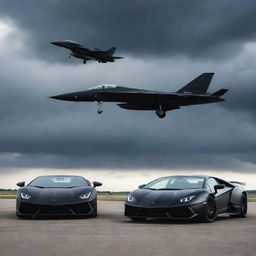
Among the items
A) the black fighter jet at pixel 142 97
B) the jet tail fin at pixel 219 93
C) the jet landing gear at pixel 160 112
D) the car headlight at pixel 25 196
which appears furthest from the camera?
the jet landing gear at pixel 160 112

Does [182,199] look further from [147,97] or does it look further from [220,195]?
[147,97]

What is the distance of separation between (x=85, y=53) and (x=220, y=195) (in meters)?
53.6

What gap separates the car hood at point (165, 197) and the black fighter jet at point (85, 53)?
52914 millimetres

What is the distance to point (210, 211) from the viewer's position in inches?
532

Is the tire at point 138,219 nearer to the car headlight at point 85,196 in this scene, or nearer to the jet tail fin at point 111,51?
the car headlight at point 85,196

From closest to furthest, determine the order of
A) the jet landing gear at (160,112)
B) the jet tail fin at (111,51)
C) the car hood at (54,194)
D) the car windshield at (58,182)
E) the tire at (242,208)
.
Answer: the car hood at (54,194), the car windshield at (58,182), the tire at (242,208), the jet landing gear at (160,112), the jet tail fin at (111,51)

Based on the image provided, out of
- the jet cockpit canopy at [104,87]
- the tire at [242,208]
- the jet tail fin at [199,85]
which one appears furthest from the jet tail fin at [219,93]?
the tire at [242,208]

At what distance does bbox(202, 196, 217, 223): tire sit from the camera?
13164 millimetres

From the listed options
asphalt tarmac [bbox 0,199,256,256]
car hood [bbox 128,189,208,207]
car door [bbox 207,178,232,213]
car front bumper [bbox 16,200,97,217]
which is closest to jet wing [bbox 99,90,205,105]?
car door [bbox 207,178,232,213]

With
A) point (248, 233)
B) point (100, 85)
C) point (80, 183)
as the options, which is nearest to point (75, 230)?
point (248, 233)

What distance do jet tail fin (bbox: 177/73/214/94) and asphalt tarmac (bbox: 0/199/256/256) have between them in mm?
51008

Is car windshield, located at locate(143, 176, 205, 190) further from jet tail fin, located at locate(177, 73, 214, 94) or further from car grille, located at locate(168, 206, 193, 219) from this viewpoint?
jet tail fin, located at locate(177, 73, 214, 94)

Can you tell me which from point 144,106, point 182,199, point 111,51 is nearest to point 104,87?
point 144,106

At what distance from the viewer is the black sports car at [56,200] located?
46.1ft
